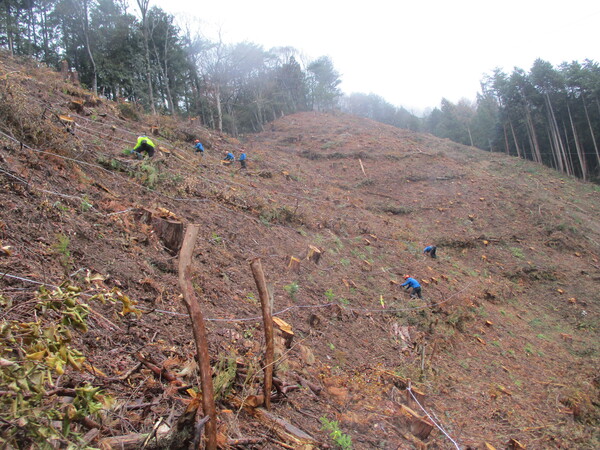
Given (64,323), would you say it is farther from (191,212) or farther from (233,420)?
(191,212)

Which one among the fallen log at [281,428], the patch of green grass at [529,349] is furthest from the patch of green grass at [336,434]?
the patch of green grass at [529,349]

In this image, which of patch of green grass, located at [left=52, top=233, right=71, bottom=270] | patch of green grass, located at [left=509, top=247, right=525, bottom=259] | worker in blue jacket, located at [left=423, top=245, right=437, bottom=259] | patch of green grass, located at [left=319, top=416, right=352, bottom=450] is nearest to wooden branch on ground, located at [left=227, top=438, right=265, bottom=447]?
patch of green grass, located at [left=319, top=416, right=352, bottom=450]

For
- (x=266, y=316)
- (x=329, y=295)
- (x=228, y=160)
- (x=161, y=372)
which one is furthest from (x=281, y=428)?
(x=228, y=160)

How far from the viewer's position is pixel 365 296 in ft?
22.1

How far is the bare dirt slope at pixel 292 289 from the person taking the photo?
9.73 ft

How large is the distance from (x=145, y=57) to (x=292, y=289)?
74.0ft

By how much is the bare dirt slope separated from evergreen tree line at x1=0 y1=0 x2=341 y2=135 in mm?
9303

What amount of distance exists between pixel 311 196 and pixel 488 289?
667 cm

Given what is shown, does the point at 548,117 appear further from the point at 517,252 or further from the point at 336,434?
the point at 336,434

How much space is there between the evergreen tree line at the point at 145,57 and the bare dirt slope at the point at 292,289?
9303mm

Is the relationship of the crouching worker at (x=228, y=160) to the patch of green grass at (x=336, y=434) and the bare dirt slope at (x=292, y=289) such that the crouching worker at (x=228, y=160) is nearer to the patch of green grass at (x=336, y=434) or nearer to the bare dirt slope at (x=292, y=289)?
the bare dirt slope at (x=292, y=289)

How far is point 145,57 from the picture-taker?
22.2 m

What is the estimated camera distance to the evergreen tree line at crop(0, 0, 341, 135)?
1978 cm

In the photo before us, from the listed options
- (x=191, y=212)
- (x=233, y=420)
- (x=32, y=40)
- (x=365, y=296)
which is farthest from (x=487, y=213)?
(x=32, y=40)
